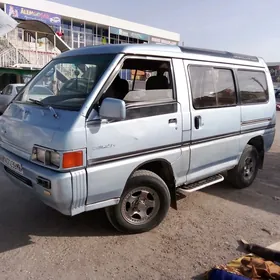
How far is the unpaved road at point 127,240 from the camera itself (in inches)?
120

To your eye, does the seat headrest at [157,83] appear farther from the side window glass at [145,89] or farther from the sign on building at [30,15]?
the sign on building at [30,15]

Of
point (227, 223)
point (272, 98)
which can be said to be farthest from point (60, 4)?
point (227, 223)

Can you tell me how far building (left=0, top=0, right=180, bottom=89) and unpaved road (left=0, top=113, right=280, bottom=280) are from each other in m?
14.6

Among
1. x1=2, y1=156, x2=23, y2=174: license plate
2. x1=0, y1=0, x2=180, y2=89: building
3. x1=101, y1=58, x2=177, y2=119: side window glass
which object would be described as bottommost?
x1=2, y1=156, x2=23, y2=174: license plate

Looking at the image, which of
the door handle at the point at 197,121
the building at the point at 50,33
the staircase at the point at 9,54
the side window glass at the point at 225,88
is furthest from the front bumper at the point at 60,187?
the staircase at the point at 9,54

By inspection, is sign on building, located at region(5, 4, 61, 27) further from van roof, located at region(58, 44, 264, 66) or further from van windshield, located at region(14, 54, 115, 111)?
van roof, located at region(58, 44, 264, 66)

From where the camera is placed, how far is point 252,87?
17.1 feet

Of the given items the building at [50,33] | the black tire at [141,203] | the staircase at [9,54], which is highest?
the building at [50,33]

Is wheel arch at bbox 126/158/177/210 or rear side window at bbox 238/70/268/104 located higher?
rear side window at bbox 238/70/268/104

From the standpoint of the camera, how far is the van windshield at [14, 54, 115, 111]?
11.0 ft

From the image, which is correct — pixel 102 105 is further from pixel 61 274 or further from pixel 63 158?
pixel 61 274

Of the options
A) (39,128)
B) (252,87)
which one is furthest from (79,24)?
(39,128)

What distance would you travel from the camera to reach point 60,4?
2873 centimetres

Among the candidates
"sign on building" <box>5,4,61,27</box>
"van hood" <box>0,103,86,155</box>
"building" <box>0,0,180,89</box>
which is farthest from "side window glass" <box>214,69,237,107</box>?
"sign on building" <box>5,4,61,27</box>
